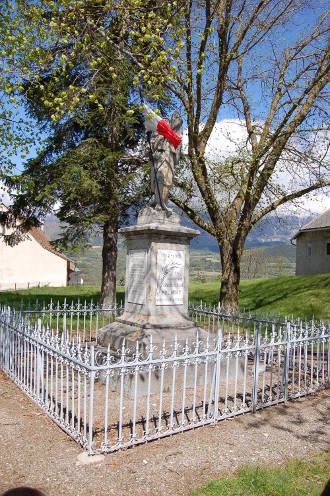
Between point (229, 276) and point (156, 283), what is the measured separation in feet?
20.8

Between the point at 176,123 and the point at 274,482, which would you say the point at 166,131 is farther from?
the point at 274,482

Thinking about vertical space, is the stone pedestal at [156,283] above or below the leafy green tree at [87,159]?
Answer: below

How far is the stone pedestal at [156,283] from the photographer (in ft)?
23.8

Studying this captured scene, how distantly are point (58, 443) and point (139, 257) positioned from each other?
3.57 metres

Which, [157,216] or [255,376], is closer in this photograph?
[255,376]

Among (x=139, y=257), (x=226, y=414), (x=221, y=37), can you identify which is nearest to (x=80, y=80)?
(x=221, y=37)

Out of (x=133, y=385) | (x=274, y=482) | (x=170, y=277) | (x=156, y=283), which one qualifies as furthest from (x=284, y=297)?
(x=274, y=482)

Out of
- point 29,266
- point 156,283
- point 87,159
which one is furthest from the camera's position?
point 29,266

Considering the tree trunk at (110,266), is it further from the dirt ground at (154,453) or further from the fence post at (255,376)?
the fence post at (255,376)

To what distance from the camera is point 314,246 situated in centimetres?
3075

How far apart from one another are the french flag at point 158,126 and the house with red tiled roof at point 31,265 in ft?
99.2

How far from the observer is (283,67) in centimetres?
1380

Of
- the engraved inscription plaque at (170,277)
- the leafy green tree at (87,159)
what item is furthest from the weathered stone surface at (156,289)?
the leafy green tree at (87,159)

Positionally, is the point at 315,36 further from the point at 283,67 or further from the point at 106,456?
the point at 106,456
